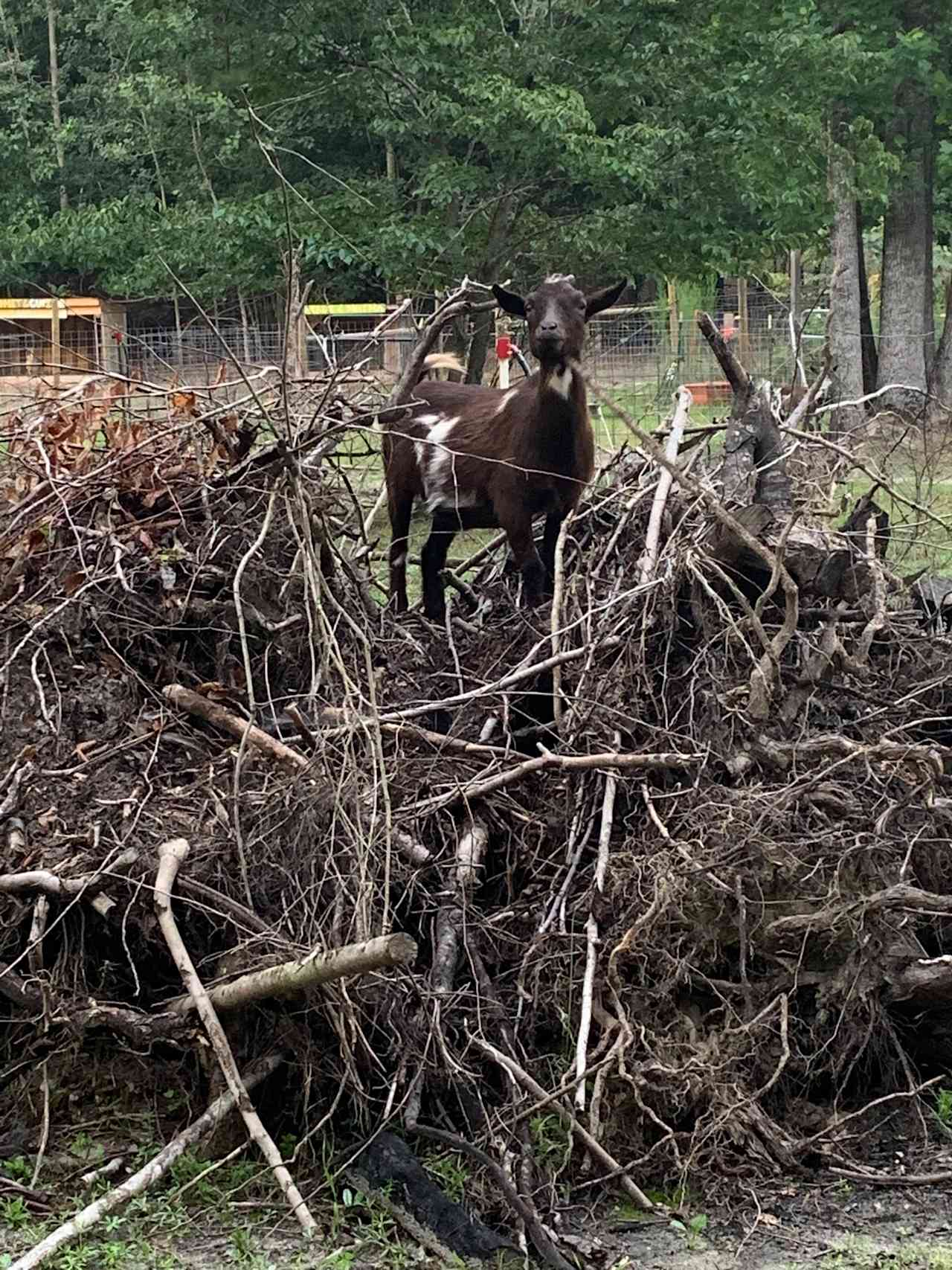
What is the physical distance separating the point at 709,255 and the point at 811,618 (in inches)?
490

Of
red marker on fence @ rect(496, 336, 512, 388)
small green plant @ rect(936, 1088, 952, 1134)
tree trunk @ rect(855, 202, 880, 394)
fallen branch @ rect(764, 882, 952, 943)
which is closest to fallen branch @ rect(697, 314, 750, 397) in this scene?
fallen branch @ rect(764, 882, 952, 943)

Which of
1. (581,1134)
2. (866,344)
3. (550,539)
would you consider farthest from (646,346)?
(581,1134)

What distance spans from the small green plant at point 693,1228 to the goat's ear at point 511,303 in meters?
3.98

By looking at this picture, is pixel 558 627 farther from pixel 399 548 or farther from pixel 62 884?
pixel 399 548

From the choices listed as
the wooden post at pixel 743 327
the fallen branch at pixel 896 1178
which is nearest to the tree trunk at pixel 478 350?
the wooden post at pixel 743 327

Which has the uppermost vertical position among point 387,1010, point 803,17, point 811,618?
point 803,17

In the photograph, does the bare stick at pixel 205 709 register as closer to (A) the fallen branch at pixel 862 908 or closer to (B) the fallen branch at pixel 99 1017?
(B) the fallen branch at pixel 99 1017

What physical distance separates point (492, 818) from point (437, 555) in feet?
8.77

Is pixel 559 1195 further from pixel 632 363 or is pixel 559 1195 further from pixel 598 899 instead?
pixel 632 363

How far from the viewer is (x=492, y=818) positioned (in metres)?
5.22

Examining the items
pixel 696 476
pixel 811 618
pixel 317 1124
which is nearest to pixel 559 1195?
pixel 317 1124

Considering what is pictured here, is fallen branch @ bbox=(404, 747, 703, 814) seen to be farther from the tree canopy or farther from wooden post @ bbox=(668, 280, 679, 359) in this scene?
wooden post @ bbox=(668, 280, 679, 359)

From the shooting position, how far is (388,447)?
7.95 meters

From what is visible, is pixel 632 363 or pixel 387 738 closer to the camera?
pixel 387 738
